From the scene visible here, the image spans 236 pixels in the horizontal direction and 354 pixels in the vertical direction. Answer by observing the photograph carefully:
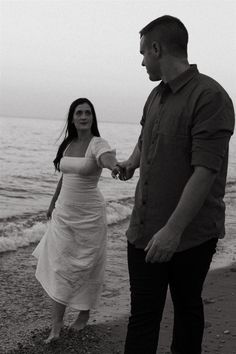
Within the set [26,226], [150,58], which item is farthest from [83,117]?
[26,226]

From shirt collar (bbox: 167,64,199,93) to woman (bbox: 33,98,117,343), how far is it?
1804 mm

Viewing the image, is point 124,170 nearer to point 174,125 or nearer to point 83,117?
point 174,125

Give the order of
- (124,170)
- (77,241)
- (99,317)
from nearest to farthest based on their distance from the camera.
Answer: (124,170) < (77,241) < (99,317)

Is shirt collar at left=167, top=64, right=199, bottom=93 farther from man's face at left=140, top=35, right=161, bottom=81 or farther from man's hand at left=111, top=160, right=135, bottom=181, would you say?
man's hand at left=111, top=160, right=135, bottom=181

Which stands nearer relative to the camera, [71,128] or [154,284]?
[154,284]

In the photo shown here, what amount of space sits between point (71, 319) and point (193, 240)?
284 cm

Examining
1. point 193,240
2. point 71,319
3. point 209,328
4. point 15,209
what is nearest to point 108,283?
point 71,319

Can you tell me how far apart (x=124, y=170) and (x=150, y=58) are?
2.59 feet

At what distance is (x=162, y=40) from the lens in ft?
8.00

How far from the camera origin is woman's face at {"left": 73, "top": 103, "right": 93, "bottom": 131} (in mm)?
4680

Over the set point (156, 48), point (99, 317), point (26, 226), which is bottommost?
point (26, 226)

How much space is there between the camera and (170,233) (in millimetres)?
2285

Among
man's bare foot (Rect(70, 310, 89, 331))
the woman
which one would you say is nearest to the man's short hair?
the woman

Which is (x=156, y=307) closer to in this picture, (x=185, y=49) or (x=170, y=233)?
(x=170, y=233)
